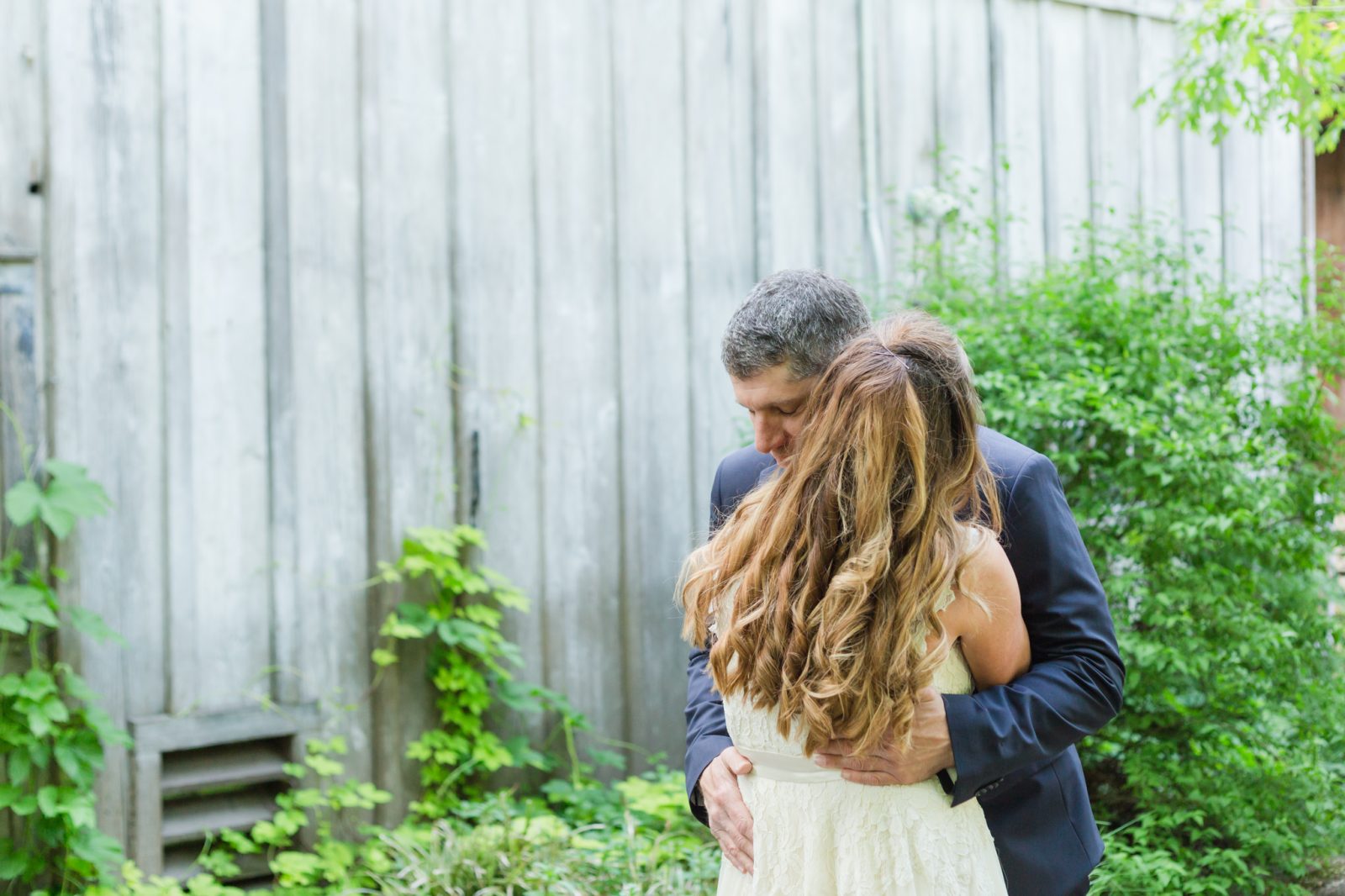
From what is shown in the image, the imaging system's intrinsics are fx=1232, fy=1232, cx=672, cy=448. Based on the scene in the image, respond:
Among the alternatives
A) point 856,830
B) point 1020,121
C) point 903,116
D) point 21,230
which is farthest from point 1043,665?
point 1020,121

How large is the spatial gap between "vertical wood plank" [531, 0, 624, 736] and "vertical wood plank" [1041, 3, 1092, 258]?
2.14 metres

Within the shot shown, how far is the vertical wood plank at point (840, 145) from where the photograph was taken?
4.69 metres

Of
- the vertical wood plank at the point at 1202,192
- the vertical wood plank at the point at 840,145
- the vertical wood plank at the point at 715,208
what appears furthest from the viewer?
the vertical wood plank at the point at 1202,192

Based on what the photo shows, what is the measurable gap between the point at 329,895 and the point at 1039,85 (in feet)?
13.9

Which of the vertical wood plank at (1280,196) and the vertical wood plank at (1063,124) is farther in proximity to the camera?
the vertical wood plank at (1280,196)

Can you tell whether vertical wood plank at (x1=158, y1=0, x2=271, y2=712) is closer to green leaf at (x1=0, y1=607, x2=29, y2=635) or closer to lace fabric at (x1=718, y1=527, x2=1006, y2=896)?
green leaf at (x1=0, y1=607, x2=29, y2=635)

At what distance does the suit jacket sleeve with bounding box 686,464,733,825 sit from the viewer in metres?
2.02

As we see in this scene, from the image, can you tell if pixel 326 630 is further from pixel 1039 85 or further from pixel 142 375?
pixel 1039 85

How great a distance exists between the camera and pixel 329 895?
11.0ft

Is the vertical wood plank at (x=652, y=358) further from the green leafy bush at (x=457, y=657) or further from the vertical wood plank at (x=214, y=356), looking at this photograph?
the vertical wood plank at (x=214, y=356)

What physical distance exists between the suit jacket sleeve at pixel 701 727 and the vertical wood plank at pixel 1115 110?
12.7ft

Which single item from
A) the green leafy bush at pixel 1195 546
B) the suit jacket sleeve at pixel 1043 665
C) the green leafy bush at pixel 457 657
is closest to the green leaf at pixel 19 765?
the green leafy bush at pixel 457 657

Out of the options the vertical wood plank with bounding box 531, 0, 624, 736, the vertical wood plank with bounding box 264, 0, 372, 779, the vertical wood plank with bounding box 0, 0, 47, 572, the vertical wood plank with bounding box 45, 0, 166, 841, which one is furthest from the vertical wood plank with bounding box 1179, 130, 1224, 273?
the vertical wood plank with bounding box 0, 0, 47, 572

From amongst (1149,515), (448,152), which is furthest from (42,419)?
(1149,515)
